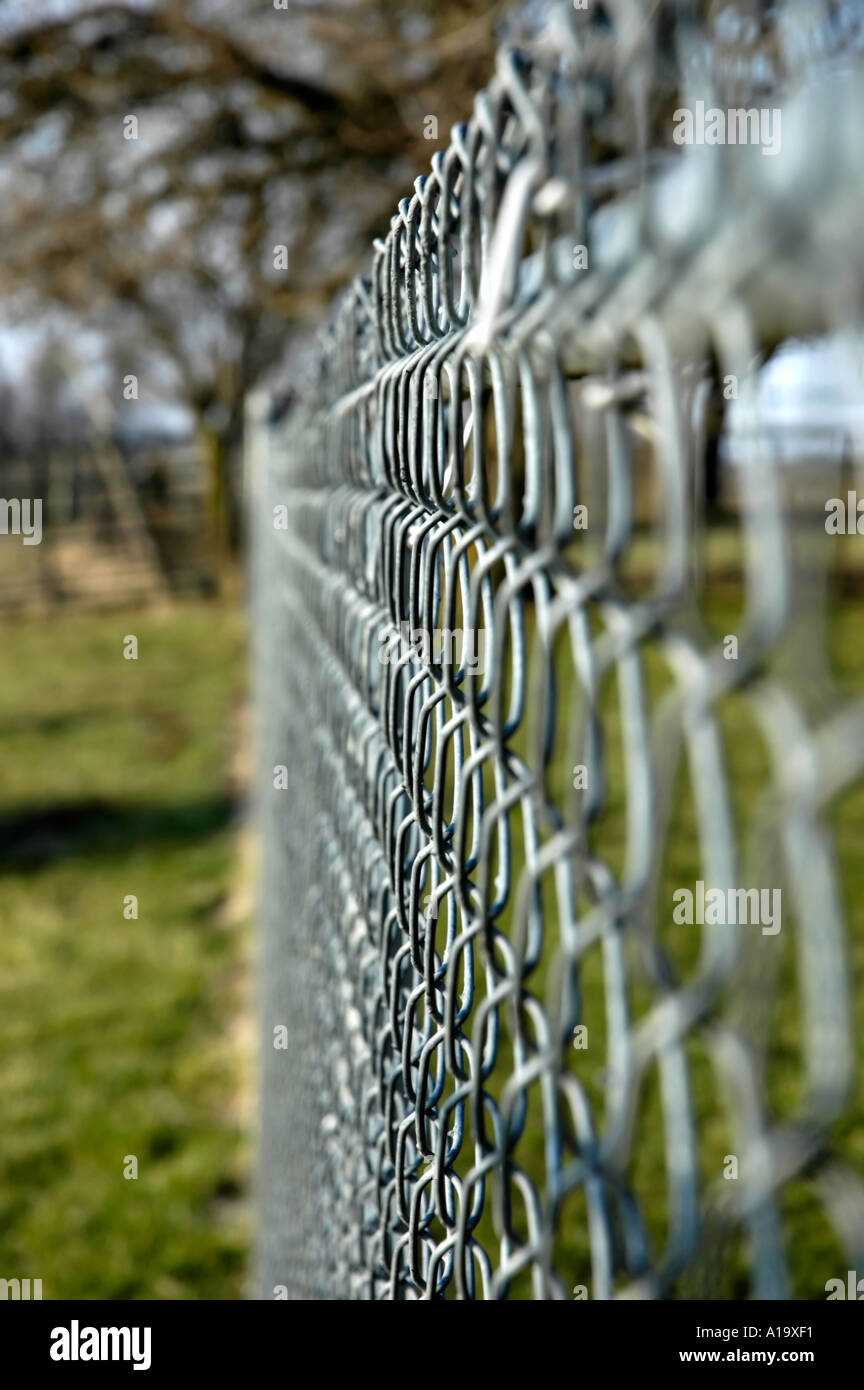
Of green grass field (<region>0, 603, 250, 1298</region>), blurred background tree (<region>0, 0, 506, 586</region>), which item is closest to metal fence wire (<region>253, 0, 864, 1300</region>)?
green grass field (<region>0, 603, 250, 1298</region>)

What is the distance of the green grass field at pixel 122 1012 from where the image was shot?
3.36m

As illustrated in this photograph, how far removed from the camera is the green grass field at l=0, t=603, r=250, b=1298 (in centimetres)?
336

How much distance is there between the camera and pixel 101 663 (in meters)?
12.6

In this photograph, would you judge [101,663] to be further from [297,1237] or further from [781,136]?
[781,136]

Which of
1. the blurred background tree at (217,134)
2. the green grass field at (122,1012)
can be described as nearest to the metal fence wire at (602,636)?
the green grass field at (122,1012)

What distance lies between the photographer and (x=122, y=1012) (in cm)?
474

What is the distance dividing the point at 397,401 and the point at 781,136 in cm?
69

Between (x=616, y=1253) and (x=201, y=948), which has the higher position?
(x=616, y=1253)

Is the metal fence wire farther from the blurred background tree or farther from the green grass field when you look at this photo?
the blurred background tree

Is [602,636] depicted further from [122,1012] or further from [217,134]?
[217,134]

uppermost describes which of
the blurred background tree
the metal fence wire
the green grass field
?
the blurred background tree

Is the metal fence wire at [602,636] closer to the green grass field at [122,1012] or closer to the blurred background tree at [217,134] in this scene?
the green grass field at [122,1012]

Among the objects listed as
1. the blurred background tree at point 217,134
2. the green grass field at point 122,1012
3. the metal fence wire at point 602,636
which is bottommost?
the green grass field at point 122,1012
